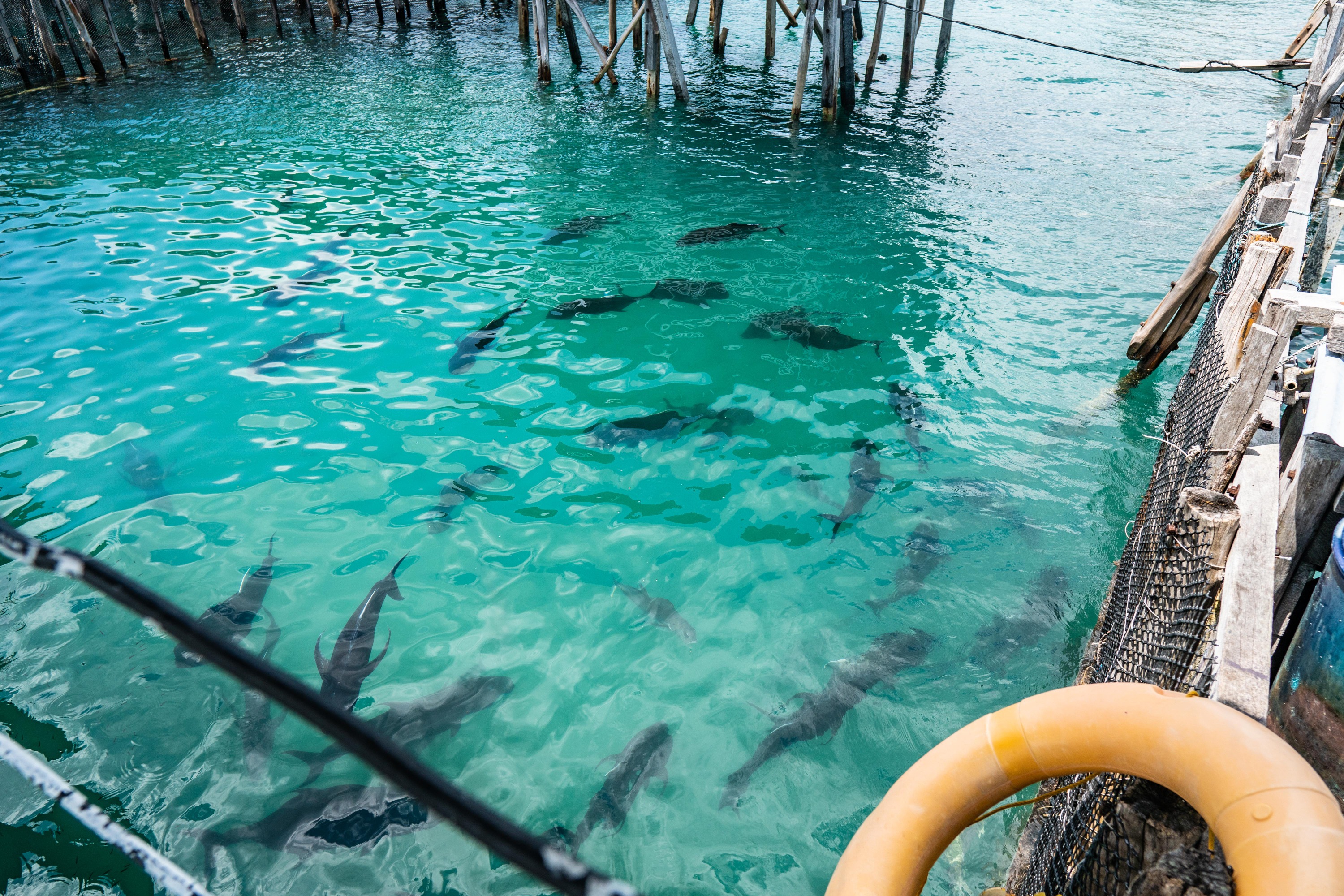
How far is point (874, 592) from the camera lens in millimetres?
5266

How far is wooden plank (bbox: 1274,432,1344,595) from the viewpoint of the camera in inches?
112

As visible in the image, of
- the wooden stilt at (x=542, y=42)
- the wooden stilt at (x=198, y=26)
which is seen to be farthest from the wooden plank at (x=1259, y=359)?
the wooden stilt at (x=198, y=26)

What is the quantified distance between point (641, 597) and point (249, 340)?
5450 mm

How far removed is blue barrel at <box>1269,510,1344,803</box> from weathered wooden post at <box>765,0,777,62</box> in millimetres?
18413

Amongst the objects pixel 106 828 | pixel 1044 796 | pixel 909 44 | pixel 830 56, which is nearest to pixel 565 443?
pixel 1044 796

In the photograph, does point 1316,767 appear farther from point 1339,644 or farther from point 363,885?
point 363,885

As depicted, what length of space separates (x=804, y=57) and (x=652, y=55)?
11.0 ft

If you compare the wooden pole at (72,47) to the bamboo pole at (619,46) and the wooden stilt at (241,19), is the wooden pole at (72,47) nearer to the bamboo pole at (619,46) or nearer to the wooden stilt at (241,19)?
the wooden stilt at (241,19)

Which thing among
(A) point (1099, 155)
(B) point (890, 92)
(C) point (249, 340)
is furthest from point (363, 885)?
(B) point (890, 92)

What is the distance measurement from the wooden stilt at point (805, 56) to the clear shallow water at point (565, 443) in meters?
1.45

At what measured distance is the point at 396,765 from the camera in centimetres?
72

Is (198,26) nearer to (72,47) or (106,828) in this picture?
(72,47)

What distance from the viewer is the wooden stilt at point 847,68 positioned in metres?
14.7

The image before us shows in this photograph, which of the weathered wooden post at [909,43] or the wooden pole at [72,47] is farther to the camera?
the weathered wooden post at [909,43]
